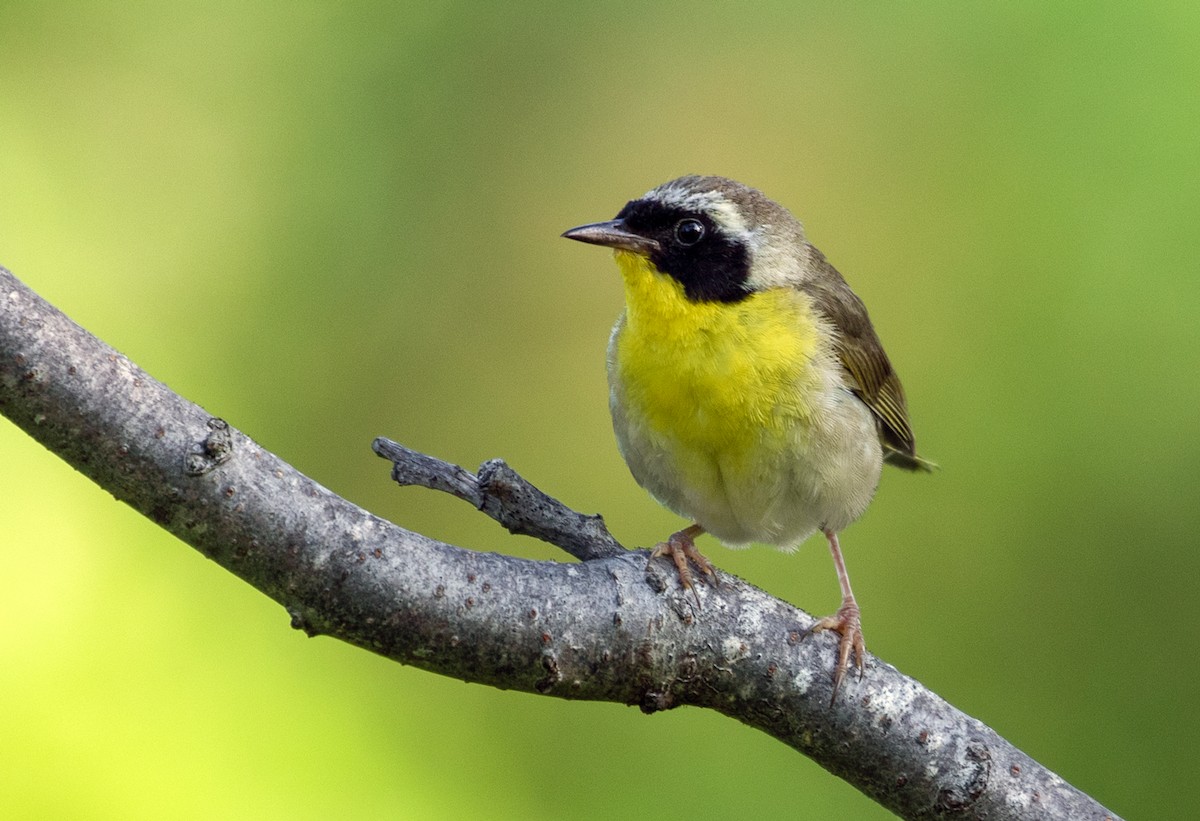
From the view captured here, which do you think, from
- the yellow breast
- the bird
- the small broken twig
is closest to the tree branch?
the small broken twig

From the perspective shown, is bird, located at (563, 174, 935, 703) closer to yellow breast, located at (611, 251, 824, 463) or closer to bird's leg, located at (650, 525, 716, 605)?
yellow breast, located at (611, 251, 824, 463)

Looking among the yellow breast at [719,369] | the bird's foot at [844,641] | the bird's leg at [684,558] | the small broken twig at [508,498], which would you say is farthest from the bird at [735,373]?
the small broken twig at [508,498]

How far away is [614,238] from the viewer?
4.57 meters

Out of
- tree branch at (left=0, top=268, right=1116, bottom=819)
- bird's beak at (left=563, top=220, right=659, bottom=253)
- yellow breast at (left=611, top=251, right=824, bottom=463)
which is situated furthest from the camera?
bird's beak at (left=563, top=220, right=659, bottom=253)

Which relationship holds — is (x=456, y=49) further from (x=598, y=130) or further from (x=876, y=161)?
(x=876, y=161)

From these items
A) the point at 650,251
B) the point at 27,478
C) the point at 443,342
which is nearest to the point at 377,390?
the point at 443,342

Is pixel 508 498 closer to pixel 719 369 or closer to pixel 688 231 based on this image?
pixel 719 369

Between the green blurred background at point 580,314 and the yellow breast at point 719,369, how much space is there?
Result: 5.37 ft

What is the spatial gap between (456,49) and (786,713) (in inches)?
178

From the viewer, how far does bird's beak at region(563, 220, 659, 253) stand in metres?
4.55

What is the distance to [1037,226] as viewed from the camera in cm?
635

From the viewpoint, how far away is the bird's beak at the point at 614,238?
14.9ft

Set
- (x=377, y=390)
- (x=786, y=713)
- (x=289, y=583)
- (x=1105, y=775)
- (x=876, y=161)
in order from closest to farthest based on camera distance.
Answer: (x=289, y=583) → (x=786, y=713) → (x=1105, y=775) → (x=377, y=390) → (x=876, y=161)

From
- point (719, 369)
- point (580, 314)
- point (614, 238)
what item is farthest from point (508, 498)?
point (580, 314)
